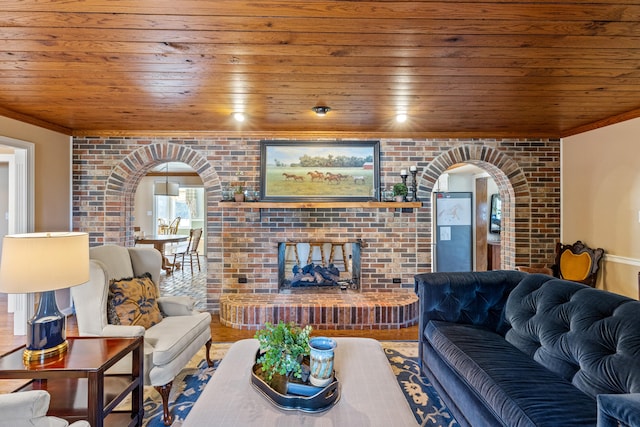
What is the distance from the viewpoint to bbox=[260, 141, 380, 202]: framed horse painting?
3975mm

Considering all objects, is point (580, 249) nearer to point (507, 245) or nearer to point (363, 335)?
point (507, 245)

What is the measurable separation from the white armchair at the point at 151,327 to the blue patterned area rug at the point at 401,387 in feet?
0.39

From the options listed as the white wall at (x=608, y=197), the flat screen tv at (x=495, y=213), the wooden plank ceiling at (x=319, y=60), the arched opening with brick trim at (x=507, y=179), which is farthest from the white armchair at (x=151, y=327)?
the flat screen tv at (x=495, y=213)

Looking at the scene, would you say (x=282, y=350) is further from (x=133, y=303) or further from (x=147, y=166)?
(x=147, y=166)

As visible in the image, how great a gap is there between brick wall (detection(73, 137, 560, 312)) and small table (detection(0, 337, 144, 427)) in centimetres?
206

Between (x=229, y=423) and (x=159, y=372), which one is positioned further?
(x=159, y=372)

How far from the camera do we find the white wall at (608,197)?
10.6 ft

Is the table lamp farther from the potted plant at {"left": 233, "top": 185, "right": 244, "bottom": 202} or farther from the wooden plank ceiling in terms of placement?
the potted plant at {"left": 233, "top": 185, "right": 244, "bottom": 202}

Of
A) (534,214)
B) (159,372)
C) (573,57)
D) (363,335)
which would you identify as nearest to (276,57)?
(573,57)

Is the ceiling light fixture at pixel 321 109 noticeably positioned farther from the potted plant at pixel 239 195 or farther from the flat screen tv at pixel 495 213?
the flat screen tv at pixel 495 213

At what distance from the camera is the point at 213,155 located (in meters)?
4.00

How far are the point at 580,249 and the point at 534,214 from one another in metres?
0.61

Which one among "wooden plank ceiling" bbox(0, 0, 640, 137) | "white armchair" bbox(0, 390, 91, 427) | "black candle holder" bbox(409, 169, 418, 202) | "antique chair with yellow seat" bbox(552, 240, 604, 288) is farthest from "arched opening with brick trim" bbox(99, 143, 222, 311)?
"antique chair with yellow seat" bbox(552, 240, 604, 288)

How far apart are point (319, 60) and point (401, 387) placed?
2373 millimetres
